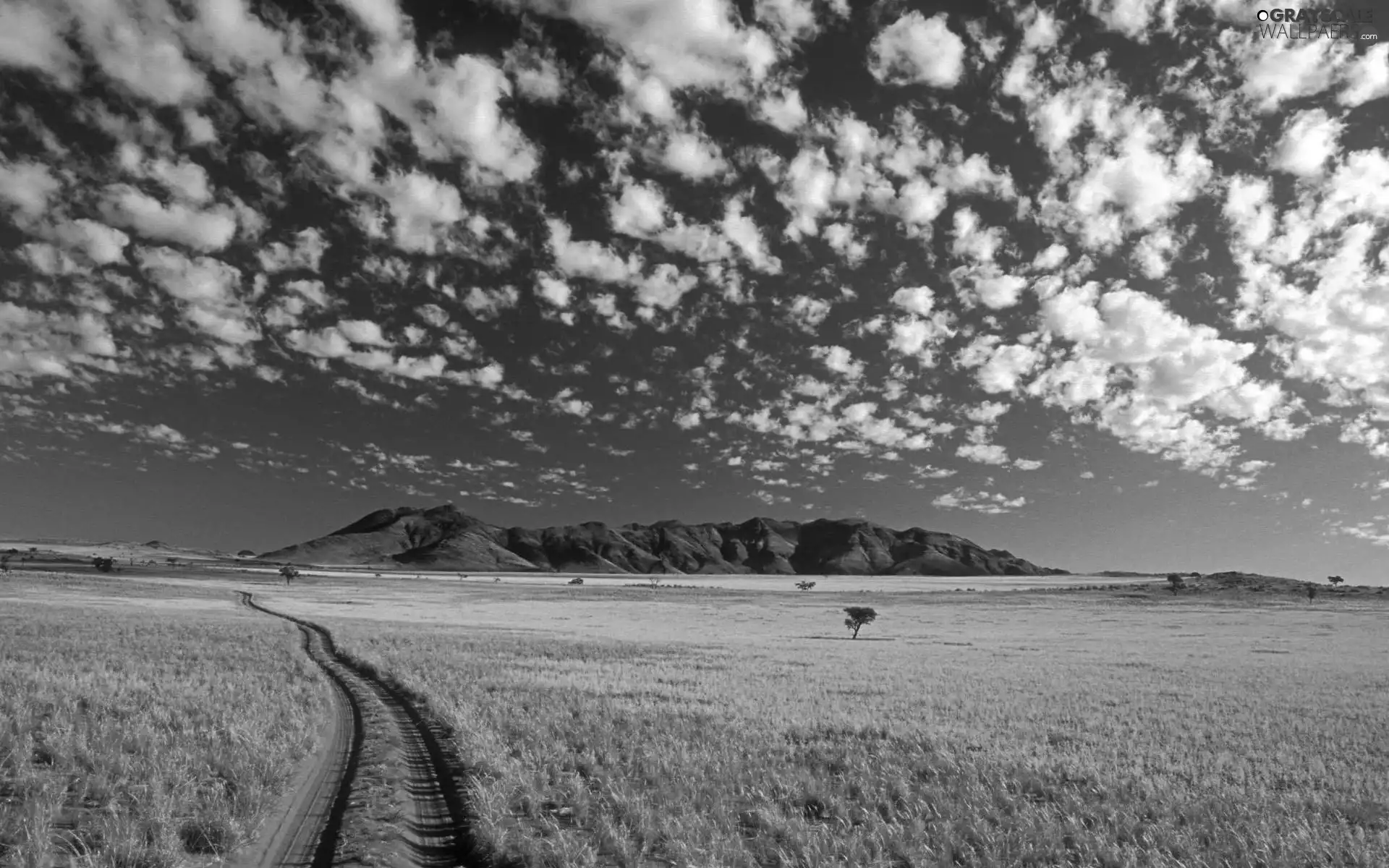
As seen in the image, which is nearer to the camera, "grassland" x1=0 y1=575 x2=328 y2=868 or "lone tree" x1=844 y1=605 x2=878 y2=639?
"grassland" x1=0 y1=575 x2=328 y2=868

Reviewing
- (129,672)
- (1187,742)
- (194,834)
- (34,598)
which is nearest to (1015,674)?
(1187,742)

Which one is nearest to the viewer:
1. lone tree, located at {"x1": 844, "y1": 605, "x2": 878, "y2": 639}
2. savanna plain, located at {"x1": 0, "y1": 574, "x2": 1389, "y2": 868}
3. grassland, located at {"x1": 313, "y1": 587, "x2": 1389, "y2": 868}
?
savanna plain, located at {"x1": 0, "y1": 574, "x2": 1389, "y2": 868}

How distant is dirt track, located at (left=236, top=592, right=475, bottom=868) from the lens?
8.60 m

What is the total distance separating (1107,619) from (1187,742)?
2621 inches

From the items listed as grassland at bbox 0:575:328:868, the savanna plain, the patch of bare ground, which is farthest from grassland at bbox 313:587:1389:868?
grassland at bbox 0:575:328:868

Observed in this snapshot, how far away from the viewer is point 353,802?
1025 centimetres

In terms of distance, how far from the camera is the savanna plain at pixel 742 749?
9.32 meters

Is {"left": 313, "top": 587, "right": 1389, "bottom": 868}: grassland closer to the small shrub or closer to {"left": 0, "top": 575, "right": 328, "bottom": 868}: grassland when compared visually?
the small shrub

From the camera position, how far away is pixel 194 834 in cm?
885

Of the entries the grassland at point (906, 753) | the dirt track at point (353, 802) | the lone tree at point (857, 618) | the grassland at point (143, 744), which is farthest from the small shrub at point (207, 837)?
the lone tree at point (857, 618)

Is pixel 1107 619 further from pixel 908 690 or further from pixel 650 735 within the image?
pixel 650 735

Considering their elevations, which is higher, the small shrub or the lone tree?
the small shrub

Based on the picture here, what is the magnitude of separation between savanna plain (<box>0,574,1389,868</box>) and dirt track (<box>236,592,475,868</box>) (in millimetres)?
362

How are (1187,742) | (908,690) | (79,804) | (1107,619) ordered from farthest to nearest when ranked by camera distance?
(1107,619), (908,690), (1187,742), (79,804)
